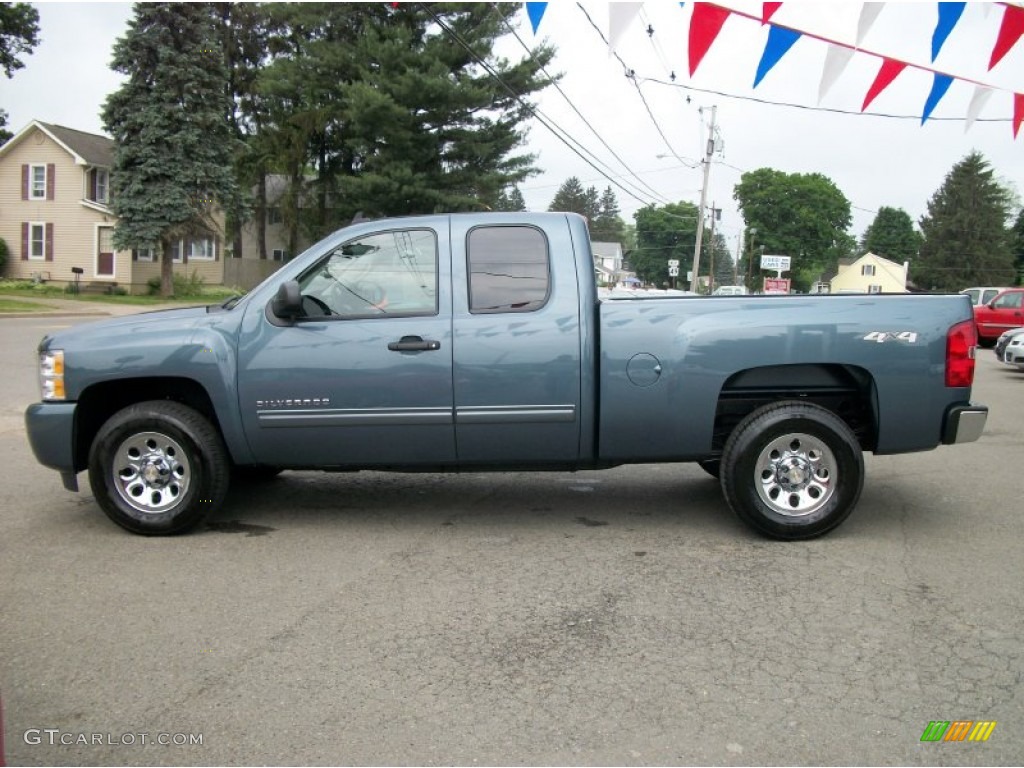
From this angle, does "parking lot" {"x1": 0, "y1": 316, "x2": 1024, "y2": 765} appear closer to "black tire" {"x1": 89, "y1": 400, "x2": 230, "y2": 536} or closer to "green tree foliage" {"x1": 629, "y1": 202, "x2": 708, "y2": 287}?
"black tire" {"x1": 89, "y1": 400, "x2": 230, "y2": 536}

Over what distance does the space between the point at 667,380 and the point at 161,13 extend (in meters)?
34.0

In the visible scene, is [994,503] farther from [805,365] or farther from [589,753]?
[589,753]

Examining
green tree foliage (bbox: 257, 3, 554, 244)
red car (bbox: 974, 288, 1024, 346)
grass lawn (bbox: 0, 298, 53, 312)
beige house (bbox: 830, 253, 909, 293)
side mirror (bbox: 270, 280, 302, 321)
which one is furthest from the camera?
beige house (bbox: 830, 253, 909, 293)

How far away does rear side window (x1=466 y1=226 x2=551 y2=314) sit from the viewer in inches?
201

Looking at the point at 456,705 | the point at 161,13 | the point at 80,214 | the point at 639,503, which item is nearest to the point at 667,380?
the point at 639,503

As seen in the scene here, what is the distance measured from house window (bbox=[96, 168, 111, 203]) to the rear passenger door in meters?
38.4

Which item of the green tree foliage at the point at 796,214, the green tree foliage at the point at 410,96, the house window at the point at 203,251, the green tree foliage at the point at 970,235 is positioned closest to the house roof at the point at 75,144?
the house window at the point at 203,251

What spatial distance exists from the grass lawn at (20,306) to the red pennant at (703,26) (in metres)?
22.9

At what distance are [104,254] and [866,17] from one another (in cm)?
3647

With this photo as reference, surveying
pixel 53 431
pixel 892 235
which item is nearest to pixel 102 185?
pixel 53 431

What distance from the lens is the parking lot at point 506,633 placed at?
9.80 ft

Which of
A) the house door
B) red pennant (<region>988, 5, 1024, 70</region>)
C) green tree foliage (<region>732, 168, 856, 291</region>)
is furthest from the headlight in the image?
green tree foliage (<region>732, 168, 856, 291</region>)

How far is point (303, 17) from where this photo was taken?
3603 centimetres

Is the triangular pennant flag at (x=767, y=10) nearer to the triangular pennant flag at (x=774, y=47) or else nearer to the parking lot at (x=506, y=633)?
Result: the triangular pennant flag at (x=774, y=47)
